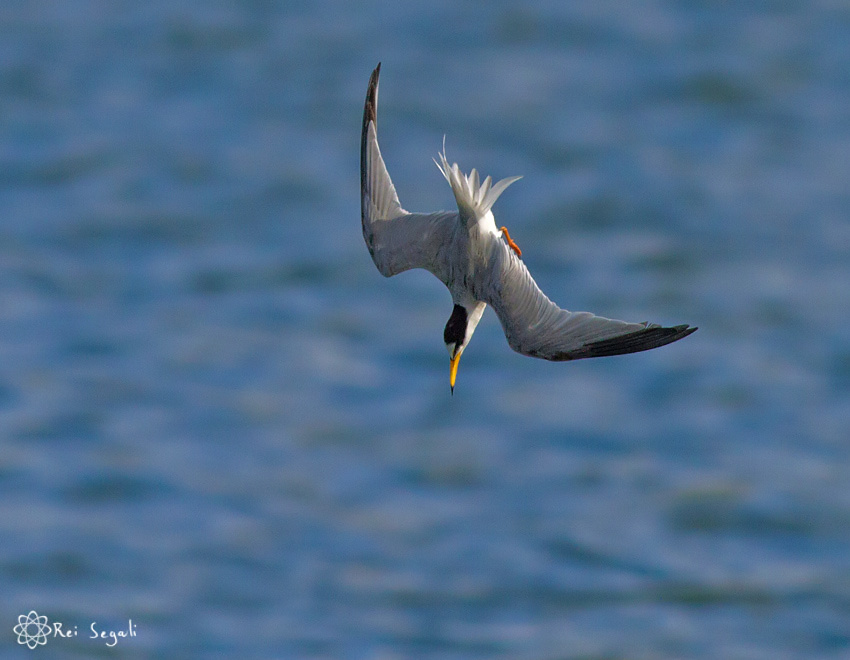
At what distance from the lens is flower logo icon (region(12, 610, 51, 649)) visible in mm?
31547

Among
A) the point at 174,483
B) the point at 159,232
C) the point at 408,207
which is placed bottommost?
the point at 174,483

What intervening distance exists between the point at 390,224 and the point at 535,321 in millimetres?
1336

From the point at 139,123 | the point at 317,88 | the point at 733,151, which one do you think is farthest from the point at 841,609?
the point at 139,123

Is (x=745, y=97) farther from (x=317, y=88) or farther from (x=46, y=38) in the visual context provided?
(x=46, y=38)

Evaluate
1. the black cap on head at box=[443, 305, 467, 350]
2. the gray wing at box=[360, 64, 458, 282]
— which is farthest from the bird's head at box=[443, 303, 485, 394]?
the gray wing at box=[360, 64, 458, 282]

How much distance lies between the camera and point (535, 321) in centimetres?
757

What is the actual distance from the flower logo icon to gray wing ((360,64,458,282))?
25883 mm

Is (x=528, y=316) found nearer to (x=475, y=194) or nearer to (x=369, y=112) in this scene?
(x=475, y=194)

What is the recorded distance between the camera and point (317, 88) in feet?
131

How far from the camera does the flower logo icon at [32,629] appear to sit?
31.5 metres

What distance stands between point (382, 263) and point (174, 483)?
89.4 feet

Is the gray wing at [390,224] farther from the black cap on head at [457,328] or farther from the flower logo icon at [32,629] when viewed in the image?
the flower logo icon at [32,629]

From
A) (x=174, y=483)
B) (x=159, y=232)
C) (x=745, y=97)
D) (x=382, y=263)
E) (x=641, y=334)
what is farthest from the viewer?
(x=745, y=97)

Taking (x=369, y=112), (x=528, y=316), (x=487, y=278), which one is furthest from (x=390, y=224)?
(x=528, y=316)
